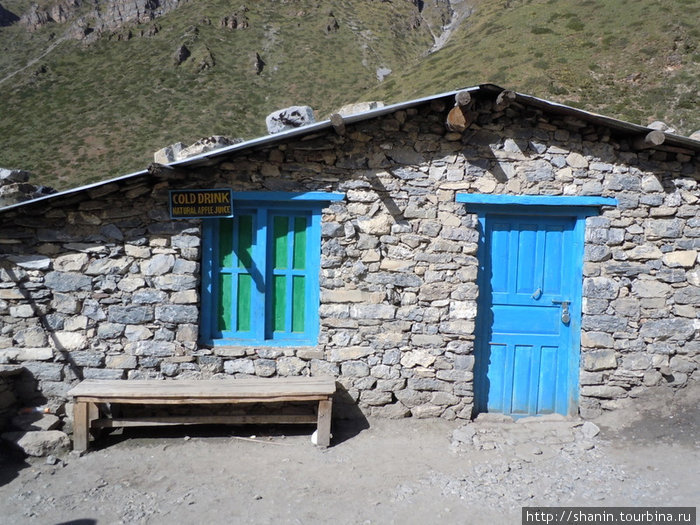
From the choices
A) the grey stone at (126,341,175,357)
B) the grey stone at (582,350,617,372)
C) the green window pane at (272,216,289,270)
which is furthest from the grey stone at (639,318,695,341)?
the grey stone at (126,341,175,357)

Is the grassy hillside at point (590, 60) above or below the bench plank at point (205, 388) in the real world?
above

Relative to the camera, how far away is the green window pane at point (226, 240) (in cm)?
474

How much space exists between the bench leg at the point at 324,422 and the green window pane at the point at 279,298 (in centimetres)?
94

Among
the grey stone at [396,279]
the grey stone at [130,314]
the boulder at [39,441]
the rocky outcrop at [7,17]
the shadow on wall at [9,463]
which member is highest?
the rocky outcrop at [7,17]

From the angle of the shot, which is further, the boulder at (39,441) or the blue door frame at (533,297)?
the blue door frame at (533,297)

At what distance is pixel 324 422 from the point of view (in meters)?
4.29

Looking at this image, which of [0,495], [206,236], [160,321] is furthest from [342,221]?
[0,495]

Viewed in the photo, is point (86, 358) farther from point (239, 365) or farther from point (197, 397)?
point (239, 365)

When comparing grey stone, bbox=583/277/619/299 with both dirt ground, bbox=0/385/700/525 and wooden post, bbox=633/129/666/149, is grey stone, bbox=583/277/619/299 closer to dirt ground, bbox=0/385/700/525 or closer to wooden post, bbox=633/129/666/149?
dirt ground, bbox=0/385/700/525

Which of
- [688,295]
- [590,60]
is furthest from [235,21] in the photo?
[688,295]

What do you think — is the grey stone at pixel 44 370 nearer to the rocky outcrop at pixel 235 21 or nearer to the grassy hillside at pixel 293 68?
the grassy hillside at pixel 293 68

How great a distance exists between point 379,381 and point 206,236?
224 cm

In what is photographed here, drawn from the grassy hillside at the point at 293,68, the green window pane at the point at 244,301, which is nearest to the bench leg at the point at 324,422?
the green window pane at the point at 244,301

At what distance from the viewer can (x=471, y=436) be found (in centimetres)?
446
